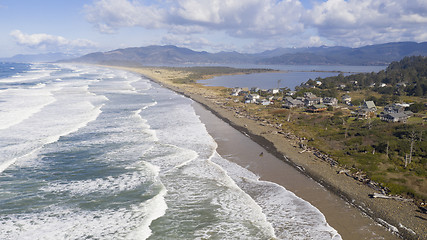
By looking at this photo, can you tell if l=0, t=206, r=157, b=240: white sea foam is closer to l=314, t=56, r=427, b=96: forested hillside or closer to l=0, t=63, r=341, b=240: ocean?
l=0, t=63, r=341, b=240: ocean

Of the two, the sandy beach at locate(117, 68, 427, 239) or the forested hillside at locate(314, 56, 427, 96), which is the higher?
the forested hillside at locate(314, 56, 427, 96)

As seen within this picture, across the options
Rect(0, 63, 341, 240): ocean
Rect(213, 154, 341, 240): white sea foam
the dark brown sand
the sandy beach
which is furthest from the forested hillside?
Rect(213, 154, 341, 240): white sea foam

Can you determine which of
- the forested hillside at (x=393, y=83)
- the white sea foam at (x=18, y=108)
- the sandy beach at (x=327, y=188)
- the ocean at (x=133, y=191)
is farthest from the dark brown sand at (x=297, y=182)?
the forested hillside at (x=393, y=83)

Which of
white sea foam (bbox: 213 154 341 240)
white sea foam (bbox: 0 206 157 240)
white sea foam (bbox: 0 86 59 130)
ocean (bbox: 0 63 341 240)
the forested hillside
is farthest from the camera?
the forested hillside

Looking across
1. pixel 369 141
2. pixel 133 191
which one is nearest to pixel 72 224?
pixel 133 191

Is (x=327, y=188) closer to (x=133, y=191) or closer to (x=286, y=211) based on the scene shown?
(x=286, y=211)

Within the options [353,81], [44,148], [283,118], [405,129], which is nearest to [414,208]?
[405,129]

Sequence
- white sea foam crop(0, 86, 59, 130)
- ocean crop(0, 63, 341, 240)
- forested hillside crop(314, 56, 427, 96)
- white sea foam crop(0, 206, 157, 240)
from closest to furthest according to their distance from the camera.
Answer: white sea foam crop(0, 206, 157, 240) < ocean crop(0, 63, 341, 240) < white sea foam crop(0, 86, 59, 130) < forested hillside crop(314, 56, 427, 96)

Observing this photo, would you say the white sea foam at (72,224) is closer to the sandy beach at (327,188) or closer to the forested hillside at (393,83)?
the sandy beach at (327,188)

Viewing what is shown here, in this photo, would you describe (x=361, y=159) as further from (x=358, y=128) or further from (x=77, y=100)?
(x=77, y=100)
